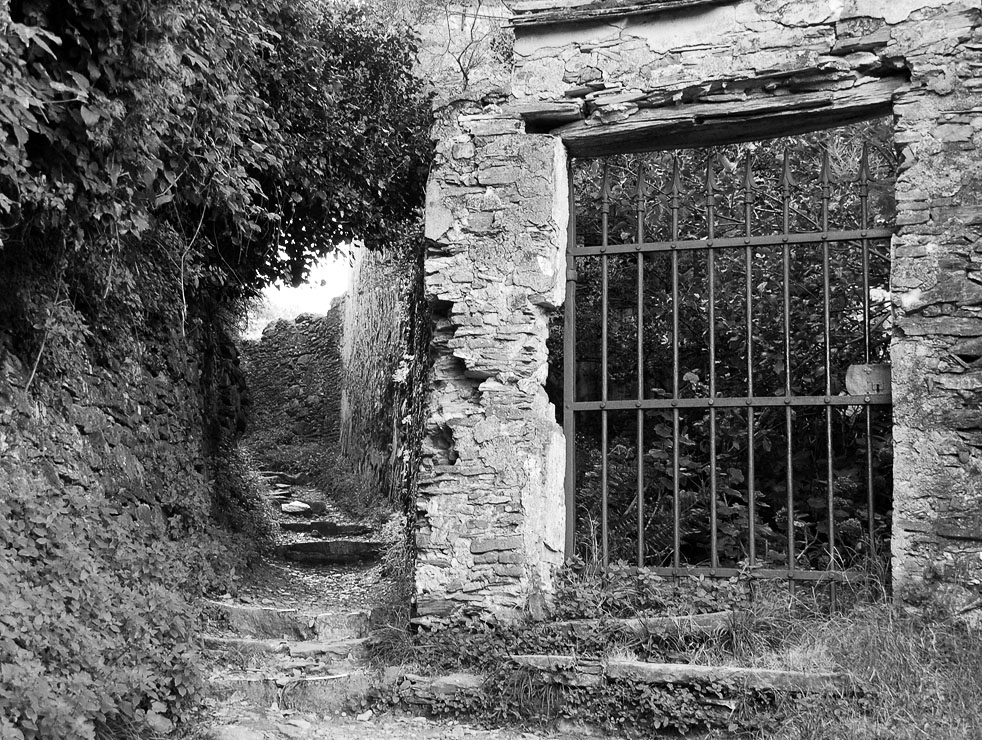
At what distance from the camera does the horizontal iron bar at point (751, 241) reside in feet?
14.9

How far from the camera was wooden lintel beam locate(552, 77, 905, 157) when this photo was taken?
4602mm

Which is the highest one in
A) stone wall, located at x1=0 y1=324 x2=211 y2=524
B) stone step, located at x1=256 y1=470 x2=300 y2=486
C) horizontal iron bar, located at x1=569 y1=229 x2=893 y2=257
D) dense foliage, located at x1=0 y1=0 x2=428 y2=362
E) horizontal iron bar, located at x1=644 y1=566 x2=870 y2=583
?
dense foliage, located at x1=0 y1=0 x2=428 y2=362

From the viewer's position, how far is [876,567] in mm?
4402

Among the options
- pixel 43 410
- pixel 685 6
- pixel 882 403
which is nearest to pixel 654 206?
pixel 685 6

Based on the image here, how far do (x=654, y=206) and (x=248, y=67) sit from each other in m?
3.07

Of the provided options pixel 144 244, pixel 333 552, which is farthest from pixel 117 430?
pixel 333 552

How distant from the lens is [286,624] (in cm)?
558

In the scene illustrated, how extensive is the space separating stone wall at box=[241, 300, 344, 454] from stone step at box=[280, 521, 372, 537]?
519cm

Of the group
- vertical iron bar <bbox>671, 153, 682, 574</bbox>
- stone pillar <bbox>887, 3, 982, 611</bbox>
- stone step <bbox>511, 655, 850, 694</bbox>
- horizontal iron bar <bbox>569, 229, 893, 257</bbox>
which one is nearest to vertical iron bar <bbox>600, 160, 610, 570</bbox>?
horizontal iron bar <bbox>569, 229, 893, 257</bbox>

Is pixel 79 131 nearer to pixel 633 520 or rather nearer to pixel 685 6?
pixel 685 6

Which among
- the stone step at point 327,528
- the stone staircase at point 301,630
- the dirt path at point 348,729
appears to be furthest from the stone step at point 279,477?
the dirt path at point 348,729

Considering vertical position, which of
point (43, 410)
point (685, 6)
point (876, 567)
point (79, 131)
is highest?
point (685, 6)

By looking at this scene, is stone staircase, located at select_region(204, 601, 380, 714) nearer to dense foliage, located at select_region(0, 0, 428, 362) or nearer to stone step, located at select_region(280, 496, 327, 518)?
dense foliage, located at select_region(0, 0, 428, 362)

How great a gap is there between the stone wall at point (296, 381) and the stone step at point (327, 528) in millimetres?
Result: 5186
